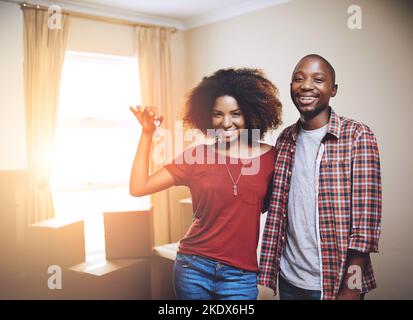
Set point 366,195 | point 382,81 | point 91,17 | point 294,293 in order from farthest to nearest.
A: point 91,17
point 382,81
point 294,293
point 366,195

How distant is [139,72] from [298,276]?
91.7 inches

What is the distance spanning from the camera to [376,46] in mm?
2080

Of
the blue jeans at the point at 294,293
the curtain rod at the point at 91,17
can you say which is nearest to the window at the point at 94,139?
the curtain rod at the point at 91,17

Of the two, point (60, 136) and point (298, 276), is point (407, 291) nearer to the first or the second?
point (298, 276)

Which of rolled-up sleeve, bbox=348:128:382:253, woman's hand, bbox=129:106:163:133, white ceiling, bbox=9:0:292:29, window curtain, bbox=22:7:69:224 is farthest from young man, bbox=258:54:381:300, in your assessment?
window curtain, bbox=22:7:69:224

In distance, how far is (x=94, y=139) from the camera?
9.89 feet

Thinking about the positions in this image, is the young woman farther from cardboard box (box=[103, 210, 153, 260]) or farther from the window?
the window

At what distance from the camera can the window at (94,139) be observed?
9.47ft

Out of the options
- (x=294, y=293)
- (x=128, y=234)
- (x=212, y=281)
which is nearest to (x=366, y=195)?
(x=294, y=293)

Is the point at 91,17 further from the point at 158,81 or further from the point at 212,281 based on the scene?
the point at 212,281

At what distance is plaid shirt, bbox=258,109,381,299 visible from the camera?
1.12 metres

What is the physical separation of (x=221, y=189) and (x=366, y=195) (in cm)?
47

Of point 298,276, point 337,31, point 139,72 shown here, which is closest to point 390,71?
point 337,31

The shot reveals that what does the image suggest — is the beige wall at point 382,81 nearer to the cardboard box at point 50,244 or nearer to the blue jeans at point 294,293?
the blue jeans at point 294,293
